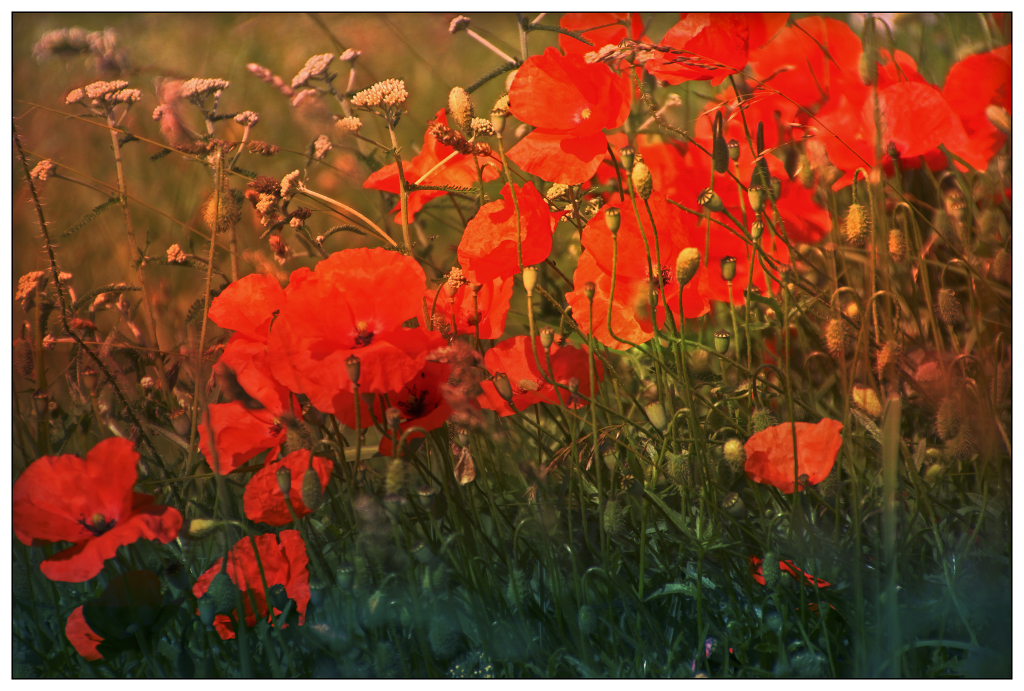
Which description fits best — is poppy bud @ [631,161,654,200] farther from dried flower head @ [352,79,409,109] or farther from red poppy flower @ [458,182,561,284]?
dried flower head @ [352,79,409,109]

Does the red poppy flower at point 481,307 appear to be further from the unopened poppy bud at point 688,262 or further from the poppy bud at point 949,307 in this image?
the poppy bud at point 949,307

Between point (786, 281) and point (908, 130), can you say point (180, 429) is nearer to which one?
point (786, 281)

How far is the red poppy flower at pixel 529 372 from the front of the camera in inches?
33.4

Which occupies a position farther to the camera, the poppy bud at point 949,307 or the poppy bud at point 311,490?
the poppy bud at point 949,307

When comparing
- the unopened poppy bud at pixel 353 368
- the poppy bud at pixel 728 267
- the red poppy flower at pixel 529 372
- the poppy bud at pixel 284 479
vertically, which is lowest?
the poppy bud at pixel 284 479

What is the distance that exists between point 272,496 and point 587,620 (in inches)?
14.2

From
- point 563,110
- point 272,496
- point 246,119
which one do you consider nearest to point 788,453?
point 563,110

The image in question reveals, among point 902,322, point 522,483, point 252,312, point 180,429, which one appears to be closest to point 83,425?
point 180,429

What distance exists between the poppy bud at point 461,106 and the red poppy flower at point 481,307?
172mm

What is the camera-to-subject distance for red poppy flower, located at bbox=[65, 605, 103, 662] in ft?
2.74

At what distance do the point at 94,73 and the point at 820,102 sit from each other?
2.85 feet

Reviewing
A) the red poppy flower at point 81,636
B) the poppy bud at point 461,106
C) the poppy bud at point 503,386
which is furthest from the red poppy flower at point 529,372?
the red poppy flower at point 81,636

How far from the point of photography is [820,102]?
0.97 m

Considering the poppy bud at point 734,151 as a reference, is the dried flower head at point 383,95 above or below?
above
